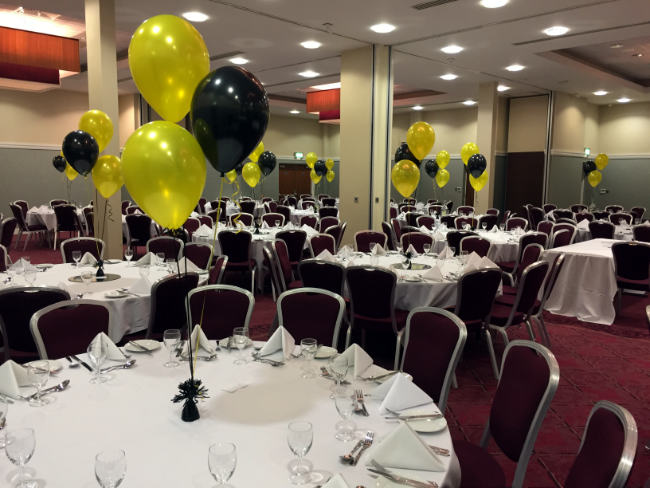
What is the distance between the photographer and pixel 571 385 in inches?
187

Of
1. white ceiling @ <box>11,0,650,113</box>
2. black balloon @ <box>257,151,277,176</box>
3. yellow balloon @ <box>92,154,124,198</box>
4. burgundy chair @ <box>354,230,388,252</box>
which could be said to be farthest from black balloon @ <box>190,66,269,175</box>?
black balloon @ <box>257,151,277,176</box>

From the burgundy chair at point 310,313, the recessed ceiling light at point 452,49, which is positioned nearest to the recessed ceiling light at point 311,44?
the recessed ceiling light at point 452,49

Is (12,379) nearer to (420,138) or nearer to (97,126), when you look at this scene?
(97,126)

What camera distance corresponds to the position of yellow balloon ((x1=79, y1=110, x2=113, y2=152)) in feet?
21.3

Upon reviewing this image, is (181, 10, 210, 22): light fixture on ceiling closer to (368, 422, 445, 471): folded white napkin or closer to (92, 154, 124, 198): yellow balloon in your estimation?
(92, 154, 124, 198): yellow balloon

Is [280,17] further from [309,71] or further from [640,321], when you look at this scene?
[640,321]

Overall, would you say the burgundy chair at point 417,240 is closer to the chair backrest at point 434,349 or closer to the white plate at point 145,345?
the chair backrest at point 434,349

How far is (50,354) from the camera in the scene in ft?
10.6

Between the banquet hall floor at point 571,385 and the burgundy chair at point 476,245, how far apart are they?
1.22m

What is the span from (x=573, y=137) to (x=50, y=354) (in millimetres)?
17010

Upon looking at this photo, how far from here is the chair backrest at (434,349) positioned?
2898mm

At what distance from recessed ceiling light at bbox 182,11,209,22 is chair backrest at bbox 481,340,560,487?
7.44 metres

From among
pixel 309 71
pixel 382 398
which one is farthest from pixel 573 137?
pixel 382 398

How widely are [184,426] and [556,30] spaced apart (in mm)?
9373
